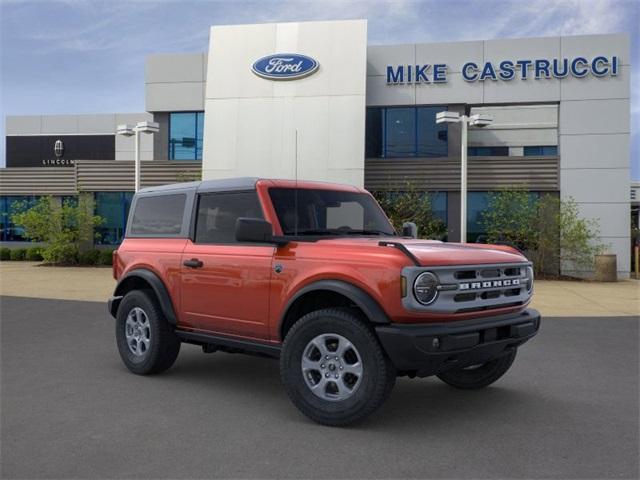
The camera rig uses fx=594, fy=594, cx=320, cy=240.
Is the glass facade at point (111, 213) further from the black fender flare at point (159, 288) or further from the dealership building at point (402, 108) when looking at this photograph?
the black fender flare at point (159, 288)

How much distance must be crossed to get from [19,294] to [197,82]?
13.2m

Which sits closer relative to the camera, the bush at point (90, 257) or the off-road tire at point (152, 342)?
the off-road tire at point (152, 342)

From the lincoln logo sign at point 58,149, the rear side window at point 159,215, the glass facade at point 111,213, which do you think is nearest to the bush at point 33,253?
the glass facade at point 111,213

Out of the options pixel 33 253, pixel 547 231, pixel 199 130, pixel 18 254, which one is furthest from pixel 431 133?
pixel 18 254

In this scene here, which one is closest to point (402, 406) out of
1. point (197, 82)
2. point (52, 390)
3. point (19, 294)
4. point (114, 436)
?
point (114, 436)

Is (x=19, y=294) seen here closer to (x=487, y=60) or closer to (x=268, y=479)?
(x=268, y=479)

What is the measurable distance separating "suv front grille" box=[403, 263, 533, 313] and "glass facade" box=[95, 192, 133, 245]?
22535 millimetres

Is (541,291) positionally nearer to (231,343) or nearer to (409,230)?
(409,230)

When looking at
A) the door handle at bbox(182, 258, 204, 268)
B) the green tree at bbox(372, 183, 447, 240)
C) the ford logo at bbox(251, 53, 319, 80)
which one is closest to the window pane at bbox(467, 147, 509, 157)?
the green tree at bbox(372, 183, 447, 240)

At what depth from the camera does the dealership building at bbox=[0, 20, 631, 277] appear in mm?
20641

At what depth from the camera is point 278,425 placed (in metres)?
4.50

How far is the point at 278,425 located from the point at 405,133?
19473mm

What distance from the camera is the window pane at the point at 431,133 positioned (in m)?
22.6

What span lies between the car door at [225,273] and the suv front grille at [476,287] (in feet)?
4.63
